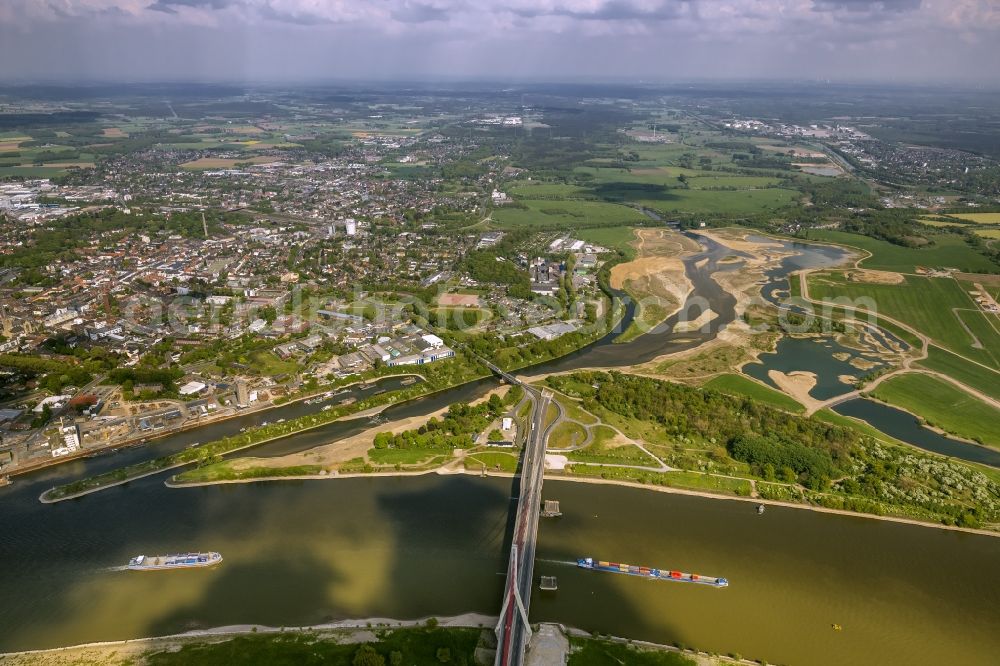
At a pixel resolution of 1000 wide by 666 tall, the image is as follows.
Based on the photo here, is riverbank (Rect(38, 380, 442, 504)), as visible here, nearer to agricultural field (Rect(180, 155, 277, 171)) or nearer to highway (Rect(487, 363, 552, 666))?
highway (Rect(487, 363, 552, 666))

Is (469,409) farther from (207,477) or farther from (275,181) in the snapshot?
(275,181)

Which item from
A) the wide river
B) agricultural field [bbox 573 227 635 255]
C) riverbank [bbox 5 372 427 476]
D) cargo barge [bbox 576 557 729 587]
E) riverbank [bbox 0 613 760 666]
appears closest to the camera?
riverbank [bbox 0 613 760 666]

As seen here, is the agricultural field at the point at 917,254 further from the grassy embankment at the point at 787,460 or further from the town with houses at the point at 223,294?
the grassy embankment at the point at 787,460

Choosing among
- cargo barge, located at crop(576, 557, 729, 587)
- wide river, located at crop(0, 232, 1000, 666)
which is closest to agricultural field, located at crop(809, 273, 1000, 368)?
wide river, located at crop(0, 232, 1000, 666)

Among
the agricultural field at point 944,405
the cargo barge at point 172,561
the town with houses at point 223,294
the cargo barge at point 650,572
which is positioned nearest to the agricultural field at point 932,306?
the agricultural field at point 944,405

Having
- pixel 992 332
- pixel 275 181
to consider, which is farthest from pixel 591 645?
pixel 275 181

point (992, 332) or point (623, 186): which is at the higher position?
point (623, 186)
